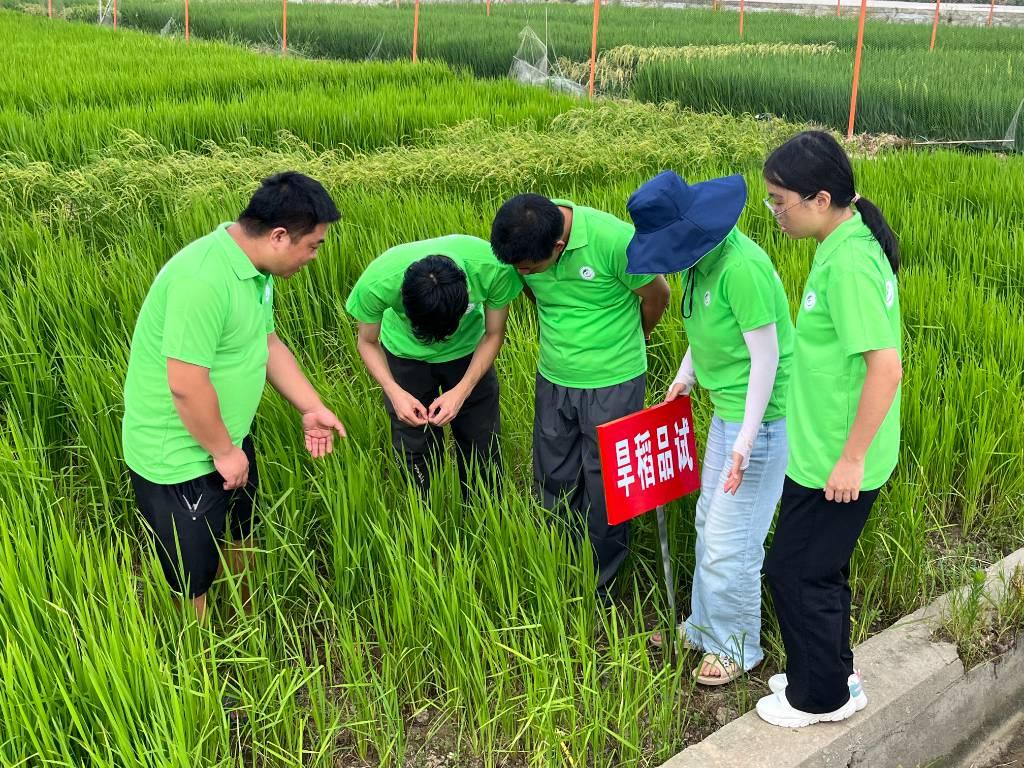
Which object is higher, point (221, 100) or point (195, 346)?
point (221, 100)

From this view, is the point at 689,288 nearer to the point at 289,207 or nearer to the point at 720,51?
the point at 289,207

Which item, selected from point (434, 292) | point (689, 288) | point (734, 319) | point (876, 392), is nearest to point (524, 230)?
point (434, 292)

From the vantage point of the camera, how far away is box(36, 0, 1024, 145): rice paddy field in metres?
10.1

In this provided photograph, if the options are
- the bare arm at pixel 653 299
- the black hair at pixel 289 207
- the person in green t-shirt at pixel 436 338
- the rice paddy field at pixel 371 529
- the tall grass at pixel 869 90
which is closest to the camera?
the rice paddy field at pixel 371 529

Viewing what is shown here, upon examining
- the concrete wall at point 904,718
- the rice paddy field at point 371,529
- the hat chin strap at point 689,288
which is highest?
the hat chin strap at point 689,288

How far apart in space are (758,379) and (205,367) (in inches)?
48.4

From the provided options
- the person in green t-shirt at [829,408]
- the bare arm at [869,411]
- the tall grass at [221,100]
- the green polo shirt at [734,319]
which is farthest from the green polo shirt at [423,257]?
the tall grass at [221,100]

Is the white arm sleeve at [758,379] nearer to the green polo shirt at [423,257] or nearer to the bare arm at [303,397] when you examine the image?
the green polo shirt at [423,257]

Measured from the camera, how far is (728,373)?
2316mm

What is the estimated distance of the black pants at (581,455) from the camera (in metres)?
2.66

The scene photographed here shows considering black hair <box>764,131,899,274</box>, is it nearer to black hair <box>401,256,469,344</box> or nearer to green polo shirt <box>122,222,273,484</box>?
black hair <box>401,256,469,344</box>

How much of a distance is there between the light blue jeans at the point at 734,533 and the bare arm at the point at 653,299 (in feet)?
1.43

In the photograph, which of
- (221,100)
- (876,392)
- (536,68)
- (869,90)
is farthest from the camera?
(536,68)

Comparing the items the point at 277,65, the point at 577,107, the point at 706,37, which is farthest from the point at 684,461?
the point at 706,37
